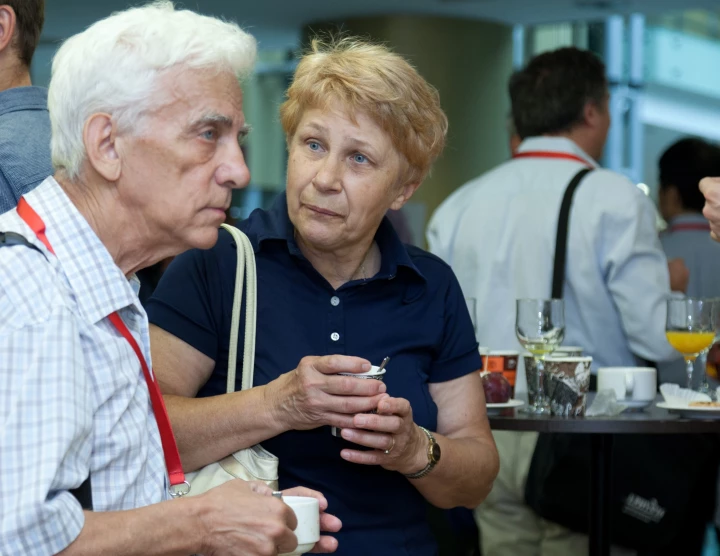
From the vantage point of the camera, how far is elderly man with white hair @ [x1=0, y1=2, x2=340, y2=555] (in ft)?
4.49

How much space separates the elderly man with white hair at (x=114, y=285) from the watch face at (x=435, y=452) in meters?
0.61

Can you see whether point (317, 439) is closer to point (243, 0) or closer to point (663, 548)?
point (663, 548)

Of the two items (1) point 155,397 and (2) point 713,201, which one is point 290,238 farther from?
(2) point 713,201

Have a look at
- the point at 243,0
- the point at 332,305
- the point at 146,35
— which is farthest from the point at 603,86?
the point at 243,0

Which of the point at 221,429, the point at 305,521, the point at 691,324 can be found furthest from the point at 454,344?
the point at 691,324

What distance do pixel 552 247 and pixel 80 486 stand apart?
237cm

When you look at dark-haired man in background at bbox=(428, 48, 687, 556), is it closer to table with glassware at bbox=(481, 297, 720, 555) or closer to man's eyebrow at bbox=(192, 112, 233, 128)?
table with glassware at bbox=(481, 297, 720, 555)

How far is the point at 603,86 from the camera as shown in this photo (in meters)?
3.91

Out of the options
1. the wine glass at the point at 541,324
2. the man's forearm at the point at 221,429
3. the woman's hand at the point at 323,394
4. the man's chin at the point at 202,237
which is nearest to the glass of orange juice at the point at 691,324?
the wine glass at the point at 541,324

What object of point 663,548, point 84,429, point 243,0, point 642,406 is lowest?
point 663,548

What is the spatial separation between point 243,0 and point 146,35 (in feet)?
25.4

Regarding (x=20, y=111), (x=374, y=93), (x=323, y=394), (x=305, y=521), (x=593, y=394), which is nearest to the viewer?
(x=305, y=521)

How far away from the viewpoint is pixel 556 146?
3.78m

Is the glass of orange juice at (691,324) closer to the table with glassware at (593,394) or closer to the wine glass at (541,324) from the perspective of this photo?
the table with glassware at (593,394)
